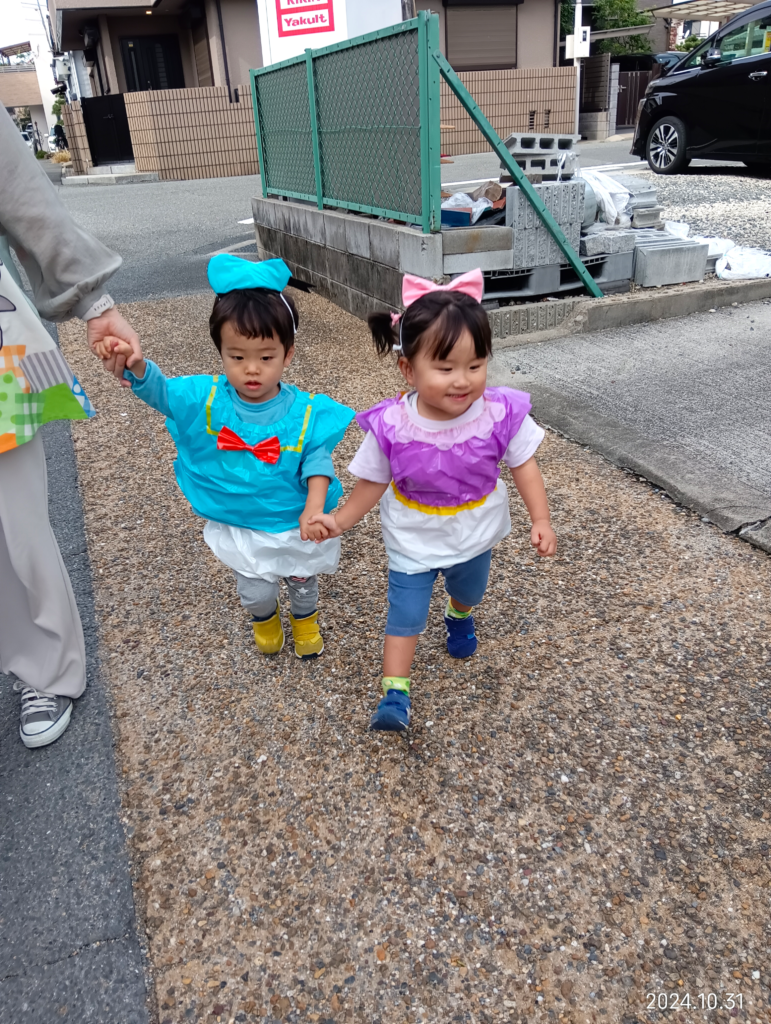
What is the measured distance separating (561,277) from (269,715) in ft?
14.0

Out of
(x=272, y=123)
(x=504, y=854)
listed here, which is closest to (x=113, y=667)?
(x=504, y=854)

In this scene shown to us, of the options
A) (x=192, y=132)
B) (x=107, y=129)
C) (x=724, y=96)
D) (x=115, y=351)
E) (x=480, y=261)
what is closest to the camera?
(x=115, y=351)

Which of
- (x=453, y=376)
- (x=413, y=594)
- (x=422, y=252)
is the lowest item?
(x=413, y=594)

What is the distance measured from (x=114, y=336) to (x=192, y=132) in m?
18.5

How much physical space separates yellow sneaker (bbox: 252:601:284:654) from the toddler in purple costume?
47 centimetres

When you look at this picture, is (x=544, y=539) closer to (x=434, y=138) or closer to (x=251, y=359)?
(x=251, y=359)

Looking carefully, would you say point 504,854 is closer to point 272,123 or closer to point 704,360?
point 704,360

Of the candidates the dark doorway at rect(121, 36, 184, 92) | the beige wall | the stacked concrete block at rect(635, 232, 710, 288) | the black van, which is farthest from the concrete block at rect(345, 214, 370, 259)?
the dark doorway at rect(121, 36, 184, 92)

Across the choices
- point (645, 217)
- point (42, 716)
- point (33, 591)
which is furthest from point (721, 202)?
point (42, 716)

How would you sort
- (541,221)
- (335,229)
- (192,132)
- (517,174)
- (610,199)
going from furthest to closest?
(192,132), (335,229), (610,199), (541,221), (517,174)

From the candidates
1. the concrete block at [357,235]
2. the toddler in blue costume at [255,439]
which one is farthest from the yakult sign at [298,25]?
the toddler in blue costume at [255,439]

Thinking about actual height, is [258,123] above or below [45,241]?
above

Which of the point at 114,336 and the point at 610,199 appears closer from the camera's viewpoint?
the point at 114,336

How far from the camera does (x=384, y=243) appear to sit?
550 cm
